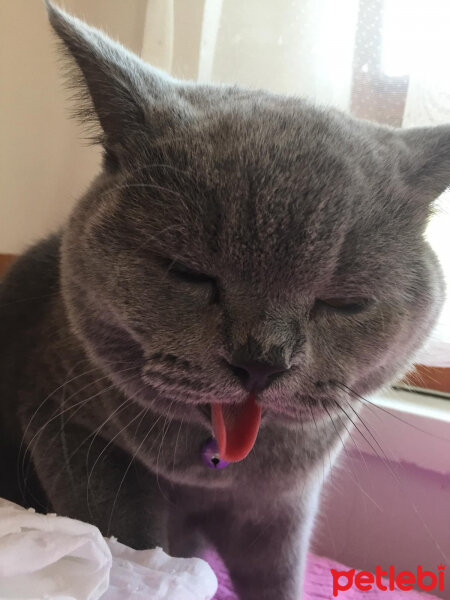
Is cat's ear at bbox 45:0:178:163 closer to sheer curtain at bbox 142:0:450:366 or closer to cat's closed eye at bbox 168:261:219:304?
cat's closed eye at bbox 168:261:219:304

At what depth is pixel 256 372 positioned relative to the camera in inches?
22.2

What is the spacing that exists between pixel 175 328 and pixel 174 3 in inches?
36.1

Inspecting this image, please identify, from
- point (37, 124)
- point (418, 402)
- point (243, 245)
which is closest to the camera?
point (243, 245)

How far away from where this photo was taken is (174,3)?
1.24 m

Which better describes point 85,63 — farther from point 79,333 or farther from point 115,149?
point 79,333

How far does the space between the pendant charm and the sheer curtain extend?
39cm

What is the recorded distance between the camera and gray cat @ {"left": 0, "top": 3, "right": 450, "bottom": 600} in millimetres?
571

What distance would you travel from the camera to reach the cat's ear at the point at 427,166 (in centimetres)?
67

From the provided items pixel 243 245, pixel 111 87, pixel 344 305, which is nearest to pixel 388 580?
pixel 344 305

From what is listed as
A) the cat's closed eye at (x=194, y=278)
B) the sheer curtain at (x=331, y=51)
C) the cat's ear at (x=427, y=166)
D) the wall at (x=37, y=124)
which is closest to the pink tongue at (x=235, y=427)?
the cat's closed eye at (x=194, y=278)

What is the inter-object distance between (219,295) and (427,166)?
29cm

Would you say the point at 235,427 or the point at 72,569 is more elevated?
the point at 235,427

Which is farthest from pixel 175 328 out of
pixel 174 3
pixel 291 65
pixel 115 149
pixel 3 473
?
pixel 174 3

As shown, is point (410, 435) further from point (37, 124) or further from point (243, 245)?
point (37, 124)
